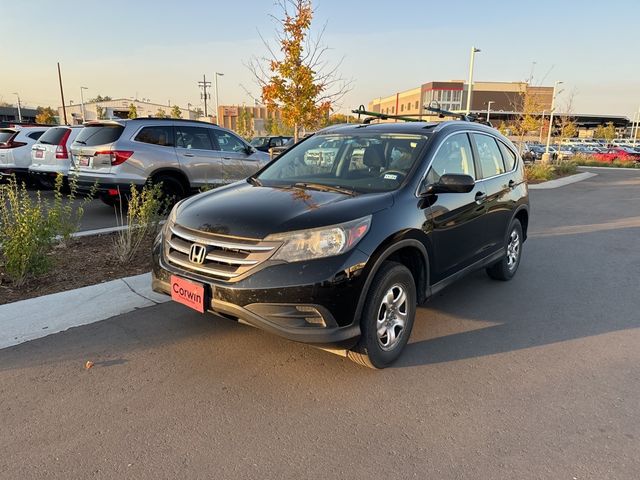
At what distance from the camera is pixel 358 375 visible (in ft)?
11.2

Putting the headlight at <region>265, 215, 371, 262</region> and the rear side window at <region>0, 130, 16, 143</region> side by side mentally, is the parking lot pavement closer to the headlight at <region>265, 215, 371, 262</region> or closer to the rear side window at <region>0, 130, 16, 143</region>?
Result: the headlight at <region>265, 215, 371, 262</region>

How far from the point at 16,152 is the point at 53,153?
2.30 m

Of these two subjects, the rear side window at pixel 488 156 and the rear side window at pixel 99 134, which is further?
the rear side window at pixel 99 134

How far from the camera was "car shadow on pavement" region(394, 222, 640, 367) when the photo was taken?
156 inches

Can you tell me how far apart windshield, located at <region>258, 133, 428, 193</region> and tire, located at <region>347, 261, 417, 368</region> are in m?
0.74

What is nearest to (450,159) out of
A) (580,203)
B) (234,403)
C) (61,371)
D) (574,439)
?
(574,439)

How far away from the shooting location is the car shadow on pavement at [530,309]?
396 centimetres

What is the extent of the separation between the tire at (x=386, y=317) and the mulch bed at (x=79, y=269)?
10.4 ft

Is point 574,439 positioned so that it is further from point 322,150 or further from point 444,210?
point 322,150

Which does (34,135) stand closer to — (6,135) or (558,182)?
(6,135)

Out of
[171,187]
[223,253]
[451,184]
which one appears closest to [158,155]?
[171,187]

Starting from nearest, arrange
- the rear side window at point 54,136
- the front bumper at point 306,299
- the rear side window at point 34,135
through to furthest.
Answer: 1. the front bumper at point 306,299
2. the rear side window at point 54,136
3. the rear side window at point 34,135

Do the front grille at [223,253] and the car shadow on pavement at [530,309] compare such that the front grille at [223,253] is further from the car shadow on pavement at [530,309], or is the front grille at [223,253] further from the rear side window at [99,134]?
the rear side window at [99,134]

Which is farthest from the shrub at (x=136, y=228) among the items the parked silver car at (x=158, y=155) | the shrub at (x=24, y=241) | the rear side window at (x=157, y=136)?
the rear side window at (x=157, y=136)
